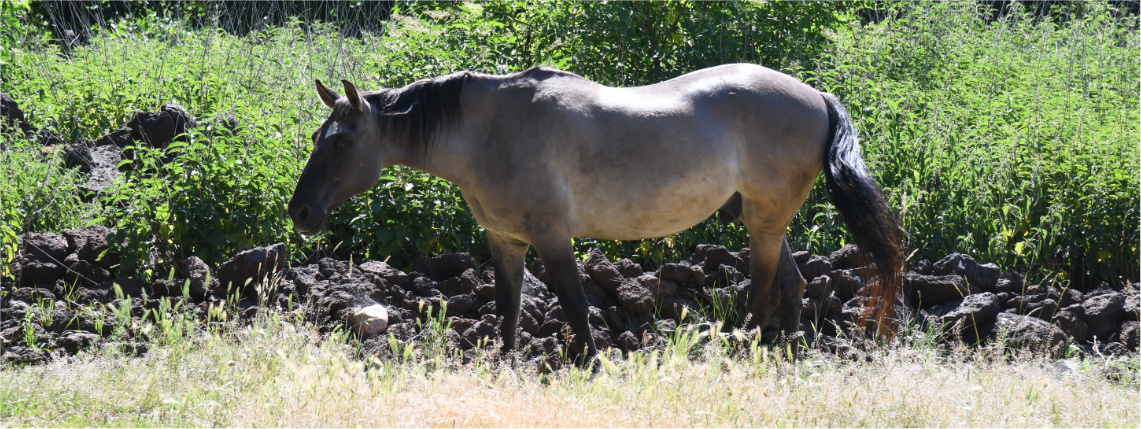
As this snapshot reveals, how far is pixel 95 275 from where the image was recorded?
6.00 meters

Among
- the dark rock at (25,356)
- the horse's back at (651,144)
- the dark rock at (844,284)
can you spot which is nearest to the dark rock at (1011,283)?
the dark rock at (844,284)

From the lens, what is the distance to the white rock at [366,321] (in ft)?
17.4

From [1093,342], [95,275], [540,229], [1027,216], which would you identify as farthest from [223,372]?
[1027,216]

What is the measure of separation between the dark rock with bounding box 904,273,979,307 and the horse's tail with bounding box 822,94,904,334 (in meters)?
0.82

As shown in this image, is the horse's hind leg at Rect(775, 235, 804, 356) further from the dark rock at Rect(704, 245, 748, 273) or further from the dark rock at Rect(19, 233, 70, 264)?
the dark rock at Rect(19, 233, 70, 264)

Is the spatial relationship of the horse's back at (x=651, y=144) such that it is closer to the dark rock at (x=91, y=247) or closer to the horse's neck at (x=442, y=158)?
the horse's neck at (x=442, y=158)

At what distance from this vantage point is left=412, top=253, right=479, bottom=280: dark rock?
615 centimetres

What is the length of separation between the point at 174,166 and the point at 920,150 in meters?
4.84

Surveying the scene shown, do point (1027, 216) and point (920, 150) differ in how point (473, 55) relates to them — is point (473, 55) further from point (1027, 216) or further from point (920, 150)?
point (1027, 216)

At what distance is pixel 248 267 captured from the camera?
18.6ft

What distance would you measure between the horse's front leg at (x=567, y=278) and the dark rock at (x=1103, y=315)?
3.01 meters

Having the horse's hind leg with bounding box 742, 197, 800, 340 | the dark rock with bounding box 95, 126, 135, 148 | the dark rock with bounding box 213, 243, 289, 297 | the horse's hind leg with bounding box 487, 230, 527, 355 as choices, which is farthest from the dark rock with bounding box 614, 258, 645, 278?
the dark rock with bounding box 95, 126, 135, 148

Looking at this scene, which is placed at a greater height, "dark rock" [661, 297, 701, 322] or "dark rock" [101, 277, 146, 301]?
"dark rock" [101, 277, 146, 301]

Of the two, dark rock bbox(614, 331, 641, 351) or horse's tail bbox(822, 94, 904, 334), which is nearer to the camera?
horse's tail bbox(822, 94, 904, 334)
